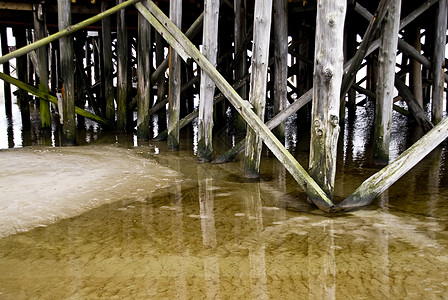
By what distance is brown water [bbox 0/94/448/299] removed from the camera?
249cm

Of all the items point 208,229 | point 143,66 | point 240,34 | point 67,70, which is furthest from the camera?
point 240,34

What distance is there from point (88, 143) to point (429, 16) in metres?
5.67

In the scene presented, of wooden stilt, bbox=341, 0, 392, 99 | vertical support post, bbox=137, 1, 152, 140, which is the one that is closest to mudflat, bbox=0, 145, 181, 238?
vertical support post, bbox=137, 1, 152, 140

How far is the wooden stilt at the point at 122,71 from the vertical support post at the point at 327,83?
3755mm

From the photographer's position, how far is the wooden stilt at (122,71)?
272 inches

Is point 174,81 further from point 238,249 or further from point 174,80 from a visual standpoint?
point 238,249

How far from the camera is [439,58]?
6.10 meters

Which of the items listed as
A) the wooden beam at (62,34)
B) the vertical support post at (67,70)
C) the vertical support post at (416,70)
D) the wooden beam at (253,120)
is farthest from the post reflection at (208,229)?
the vertical support post at (416,70)

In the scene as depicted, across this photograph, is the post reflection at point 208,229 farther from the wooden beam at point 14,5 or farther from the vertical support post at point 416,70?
the vertical support post at point 416,70

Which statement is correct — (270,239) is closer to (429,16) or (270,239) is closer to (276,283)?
(276,283)

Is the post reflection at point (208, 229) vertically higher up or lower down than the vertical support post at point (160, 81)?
lower down

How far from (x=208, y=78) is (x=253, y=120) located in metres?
1.18

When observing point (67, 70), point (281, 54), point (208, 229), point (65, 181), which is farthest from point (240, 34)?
point (208, 229)

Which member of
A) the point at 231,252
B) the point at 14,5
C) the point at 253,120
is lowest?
the point at 231,252
